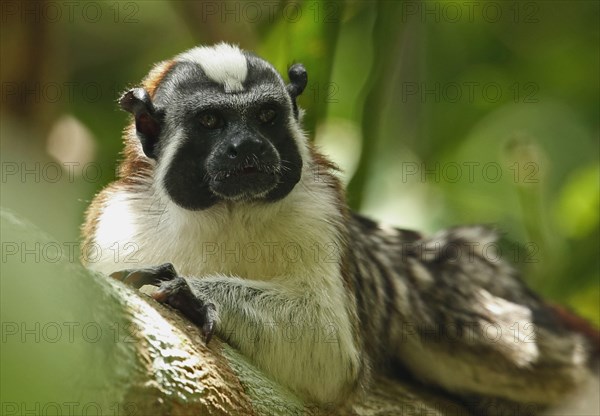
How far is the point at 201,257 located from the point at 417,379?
5.35ft

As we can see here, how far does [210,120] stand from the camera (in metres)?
4.41

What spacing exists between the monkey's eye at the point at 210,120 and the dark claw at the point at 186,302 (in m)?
1.14

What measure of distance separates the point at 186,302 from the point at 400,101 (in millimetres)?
5093

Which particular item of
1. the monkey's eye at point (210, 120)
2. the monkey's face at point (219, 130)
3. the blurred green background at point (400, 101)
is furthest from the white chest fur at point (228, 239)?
the blurred green background at point (400, 101)

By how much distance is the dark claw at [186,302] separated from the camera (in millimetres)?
3400

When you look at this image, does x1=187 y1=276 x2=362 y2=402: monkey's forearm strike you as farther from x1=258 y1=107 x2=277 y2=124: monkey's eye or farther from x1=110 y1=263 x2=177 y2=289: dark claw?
x1=258 y1=107 x2=277 y2=124: monkey's eye

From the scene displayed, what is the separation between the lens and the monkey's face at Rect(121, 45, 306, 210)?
424 centimetres

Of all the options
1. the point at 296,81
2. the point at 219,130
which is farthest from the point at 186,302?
the point at 296,81

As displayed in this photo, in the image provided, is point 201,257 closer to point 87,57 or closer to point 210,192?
point 210,192

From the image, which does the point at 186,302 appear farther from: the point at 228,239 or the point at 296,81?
the point at 296,81

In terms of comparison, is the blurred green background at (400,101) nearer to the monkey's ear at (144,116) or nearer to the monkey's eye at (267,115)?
the monkey's ear at (144,116)

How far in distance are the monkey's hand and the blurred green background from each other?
2148 millimetres

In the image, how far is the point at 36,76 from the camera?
6.25 meters

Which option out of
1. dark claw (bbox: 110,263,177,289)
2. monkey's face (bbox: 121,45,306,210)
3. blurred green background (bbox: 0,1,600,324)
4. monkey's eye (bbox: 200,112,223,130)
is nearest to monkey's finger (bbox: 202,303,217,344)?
dark claw (bbox: 110,263,177,289)
